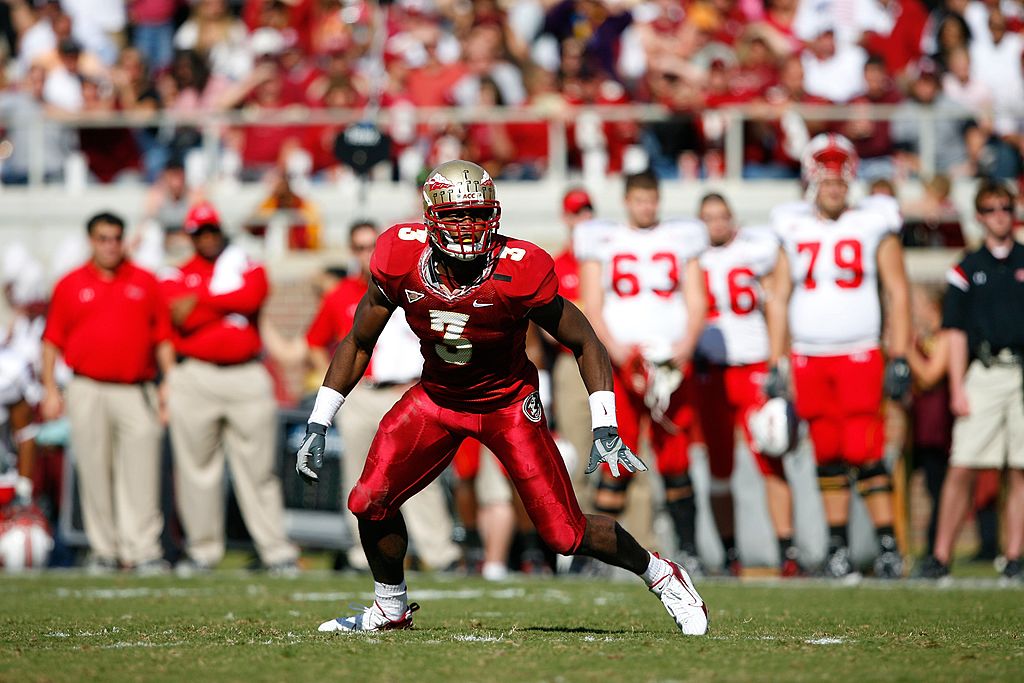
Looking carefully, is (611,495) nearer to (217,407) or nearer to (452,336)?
(217,407)

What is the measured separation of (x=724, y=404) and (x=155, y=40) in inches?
359

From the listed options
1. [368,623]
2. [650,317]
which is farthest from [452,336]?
[650,317]

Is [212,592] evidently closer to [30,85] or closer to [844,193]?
[844,193]

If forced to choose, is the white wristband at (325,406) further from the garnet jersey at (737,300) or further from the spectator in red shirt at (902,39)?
the spectator in red shirt at (902,39)

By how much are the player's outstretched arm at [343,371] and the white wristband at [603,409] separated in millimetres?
814

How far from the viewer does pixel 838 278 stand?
9.11 meters

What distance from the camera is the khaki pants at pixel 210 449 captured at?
1011 cm

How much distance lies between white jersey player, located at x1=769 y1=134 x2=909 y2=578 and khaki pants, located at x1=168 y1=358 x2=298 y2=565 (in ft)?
10.4

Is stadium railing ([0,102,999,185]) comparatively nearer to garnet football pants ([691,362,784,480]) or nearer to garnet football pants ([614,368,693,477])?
garnet football pants ([691,362,784,480])

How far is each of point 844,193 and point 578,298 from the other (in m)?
1.80

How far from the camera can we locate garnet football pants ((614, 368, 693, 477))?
9164 mm

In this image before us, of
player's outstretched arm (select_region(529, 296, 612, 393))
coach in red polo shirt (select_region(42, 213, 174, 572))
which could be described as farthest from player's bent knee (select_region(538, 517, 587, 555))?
coach in red polo shirt (select_region(42, 213, 174, 572))

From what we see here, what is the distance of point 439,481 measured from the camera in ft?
33.8

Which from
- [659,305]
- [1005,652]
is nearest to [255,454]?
[659,305]
